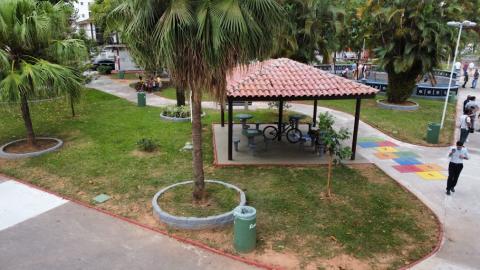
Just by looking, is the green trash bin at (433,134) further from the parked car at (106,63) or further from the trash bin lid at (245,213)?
the parked car at (106,63)

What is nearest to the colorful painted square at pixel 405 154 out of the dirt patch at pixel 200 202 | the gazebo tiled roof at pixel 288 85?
the gazebo tiled roof at pixel 288 85

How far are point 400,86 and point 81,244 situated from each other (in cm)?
1866

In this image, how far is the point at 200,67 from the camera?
21.9ft

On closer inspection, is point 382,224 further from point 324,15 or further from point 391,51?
point 324,15

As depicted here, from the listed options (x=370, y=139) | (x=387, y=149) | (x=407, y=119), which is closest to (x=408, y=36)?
(x=407, y=119)

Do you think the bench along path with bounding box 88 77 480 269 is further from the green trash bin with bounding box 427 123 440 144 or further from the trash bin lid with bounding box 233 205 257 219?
the trash bin lid with bounding box 233 205 257 219

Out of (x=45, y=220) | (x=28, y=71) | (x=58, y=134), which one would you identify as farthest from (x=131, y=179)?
(x=58, y=134)

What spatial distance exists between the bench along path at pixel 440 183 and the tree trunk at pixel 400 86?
5315 mm

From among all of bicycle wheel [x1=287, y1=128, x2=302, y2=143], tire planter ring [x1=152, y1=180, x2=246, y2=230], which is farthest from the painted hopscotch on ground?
tire planter ring [x1=152, y1=180, x2=246, y2=230]

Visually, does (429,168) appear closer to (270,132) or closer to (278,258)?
(270,132)

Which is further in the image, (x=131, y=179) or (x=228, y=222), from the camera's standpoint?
(x=131, y=179)

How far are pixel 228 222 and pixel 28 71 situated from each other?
7.39 m

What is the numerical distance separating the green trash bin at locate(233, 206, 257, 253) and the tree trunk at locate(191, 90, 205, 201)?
1639mm

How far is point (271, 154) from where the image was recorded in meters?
12.1
